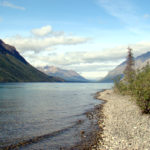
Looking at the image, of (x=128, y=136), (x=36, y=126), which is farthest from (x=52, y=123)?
(x=128, y=136)

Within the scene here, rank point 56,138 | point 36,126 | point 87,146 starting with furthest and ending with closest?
point 36,126, point 56,138, point 87,146

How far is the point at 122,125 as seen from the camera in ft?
85.6

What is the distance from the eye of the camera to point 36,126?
1110 inches

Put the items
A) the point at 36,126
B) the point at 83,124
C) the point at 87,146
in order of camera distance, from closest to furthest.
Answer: the point at 87,146
the point at 36,126
the point at 83,124

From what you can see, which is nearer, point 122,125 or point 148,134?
point 148,134

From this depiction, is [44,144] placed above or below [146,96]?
below

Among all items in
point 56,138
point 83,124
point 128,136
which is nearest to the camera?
point 128,136

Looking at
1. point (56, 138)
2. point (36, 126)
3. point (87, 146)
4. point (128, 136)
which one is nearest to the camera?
point (87, 146)

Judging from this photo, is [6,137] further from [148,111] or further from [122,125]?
[148,111]

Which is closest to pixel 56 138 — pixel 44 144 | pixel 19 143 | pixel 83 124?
pixel 44 144

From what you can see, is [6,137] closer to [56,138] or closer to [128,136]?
[56,138]

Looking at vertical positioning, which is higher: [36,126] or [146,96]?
[146,96]

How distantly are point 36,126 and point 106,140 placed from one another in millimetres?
12906

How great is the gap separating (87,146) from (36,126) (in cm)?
1177
